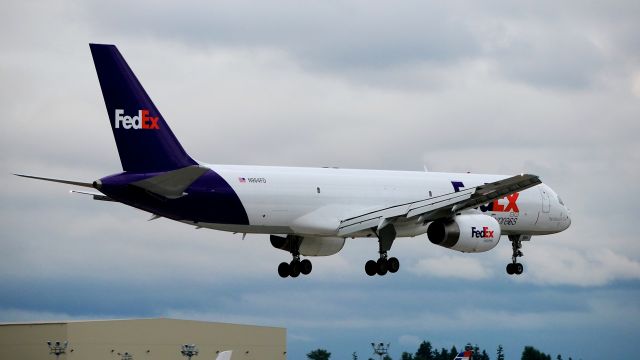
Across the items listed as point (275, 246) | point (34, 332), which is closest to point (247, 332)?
point (34, 332)

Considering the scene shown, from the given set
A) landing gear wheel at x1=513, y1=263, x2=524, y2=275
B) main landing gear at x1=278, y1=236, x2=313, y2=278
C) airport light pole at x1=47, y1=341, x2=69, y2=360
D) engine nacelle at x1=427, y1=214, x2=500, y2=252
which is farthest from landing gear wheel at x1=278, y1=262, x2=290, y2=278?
airport light pole at x1=47, y1=341, x2=69, y2=360

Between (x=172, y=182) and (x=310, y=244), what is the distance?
11946 millimetres

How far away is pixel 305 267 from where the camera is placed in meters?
69.2

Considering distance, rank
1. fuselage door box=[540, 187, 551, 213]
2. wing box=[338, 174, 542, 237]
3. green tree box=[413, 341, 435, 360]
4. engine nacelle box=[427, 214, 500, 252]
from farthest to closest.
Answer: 1. green tree box=[413, 341, 435, 360]
2. fuselage door box=[540, 187, 551, 213]
3. engine nacelle box=[427, 214, 500, 252]
4. wing box=[338, 174, 542, 237]

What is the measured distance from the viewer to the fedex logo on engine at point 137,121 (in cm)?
5959

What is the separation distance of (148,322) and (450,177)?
26478 mm

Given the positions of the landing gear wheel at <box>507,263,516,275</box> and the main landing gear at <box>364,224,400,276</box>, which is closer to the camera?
the main landing gear at <box>364,224,400,276</box>

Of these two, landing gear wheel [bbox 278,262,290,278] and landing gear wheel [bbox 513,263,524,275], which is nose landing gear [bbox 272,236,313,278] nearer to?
landing gear wheel [bbox 278,262,290,278]

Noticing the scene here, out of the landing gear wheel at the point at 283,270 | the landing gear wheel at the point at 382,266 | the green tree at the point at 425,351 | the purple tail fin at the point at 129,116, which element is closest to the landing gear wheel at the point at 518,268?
the landing gear wheel at the point at 382,266

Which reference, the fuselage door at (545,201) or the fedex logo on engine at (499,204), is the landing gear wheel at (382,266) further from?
the fuselage door at (545,201)

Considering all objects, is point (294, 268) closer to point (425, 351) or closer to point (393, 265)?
point (393, 265)

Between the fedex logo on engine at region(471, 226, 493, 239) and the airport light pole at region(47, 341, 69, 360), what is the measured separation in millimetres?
23900

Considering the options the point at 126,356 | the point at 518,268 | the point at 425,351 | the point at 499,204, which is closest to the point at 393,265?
the point at 499,204

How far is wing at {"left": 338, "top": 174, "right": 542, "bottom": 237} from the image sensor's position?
63147 mm
